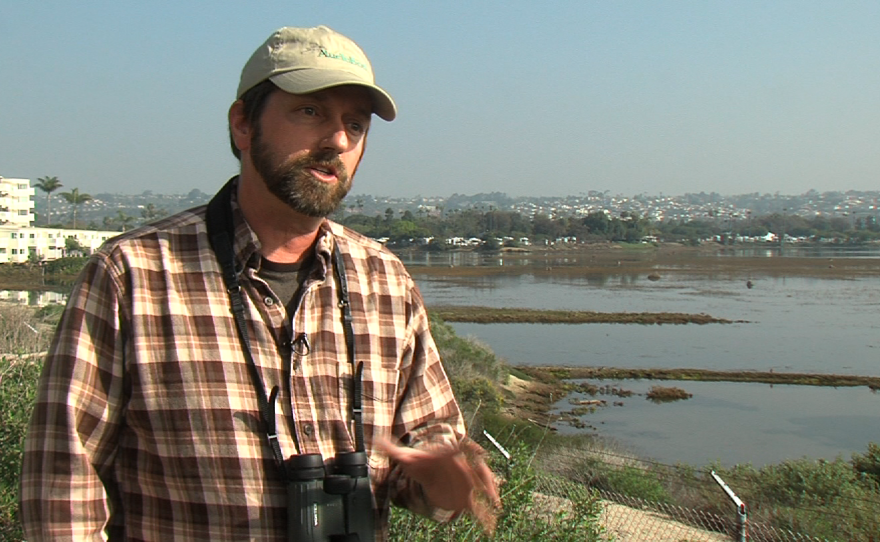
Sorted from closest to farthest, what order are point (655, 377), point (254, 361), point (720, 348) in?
point (254, 361), point (655, 377), point (720, 348)

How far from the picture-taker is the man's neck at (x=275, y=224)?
2195mm

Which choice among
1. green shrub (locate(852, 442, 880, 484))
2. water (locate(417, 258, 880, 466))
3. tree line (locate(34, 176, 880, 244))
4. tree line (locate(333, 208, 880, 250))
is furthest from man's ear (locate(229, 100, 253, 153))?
tree line (locate(333, 208, 880, 250))

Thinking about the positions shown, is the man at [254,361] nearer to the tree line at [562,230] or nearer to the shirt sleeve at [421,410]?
the shirt sleeve at [421,410]

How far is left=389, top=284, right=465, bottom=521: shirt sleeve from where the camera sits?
Answer: 2221 millimetres

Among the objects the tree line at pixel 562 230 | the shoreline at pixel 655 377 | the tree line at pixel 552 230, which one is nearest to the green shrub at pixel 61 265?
the shoreline at pixel 655 377

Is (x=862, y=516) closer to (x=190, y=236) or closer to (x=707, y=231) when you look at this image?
(x=190, y=236)

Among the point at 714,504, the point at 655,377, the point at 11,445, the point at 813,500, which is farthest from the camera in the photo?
the point at 655,377

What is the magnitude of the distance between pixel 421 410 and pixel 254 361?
49 centimetres

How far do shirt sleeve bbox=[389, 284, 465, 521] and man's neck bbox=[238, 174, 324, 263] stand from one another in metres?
0.34

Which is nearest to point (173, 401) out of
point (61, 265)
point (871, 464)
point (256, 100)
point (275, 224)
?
point (275, 224)

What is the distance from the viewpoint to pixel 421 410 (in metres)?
2.33

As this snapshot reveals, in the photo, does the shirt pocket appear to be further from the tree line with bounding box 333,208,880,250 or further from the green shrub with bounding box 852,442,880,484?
the tree line with bounding box 333,208,880,250

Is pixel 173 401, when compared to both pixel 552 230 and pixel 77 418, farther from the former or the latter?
pixel 552 230

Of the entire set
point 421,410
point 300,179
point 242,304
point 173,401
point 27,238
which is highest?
point 300,179
